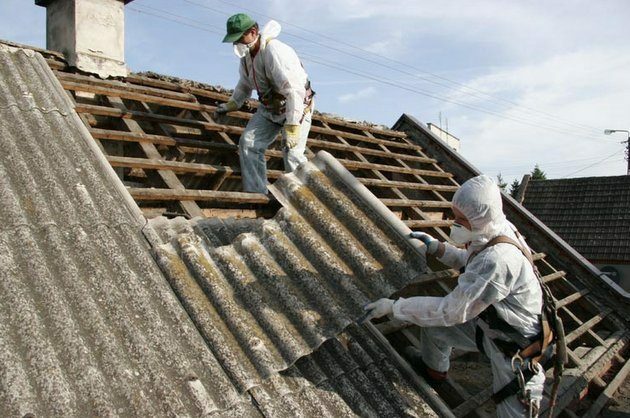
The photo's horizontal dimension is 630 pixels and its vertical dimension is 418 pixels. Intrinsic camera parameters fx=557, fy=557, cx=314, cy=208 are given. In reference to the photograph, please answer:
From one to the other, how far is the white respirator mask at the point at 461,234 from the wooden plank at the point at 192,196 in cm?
150

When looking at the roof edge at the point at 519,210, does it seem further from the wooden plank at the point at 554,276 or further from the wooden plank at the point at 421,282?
the wooden plank at the point at 421,282

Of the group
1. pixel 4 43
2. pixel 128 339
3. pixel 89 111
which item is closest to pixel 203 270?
pixel 128 339

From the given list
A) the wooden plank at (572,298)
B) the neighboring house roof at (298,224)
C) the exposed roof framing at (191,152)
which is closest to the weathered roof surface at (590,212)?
the neighboring house roof at (298,224)

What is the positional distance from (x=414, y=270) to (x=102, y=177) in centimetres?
161

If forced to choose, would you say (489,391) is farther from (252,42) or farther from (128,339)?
(252,42)

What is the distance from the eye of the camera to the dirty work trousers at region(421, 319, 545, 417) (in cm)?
239

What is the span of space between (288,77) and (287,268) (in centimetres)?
183

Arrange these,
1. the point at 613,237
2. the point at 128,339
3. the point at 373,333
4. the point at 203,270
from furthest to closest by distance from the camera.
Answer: the point at 613,237 → the point at 373,333 → the point at 203,270 → the point at 128,339

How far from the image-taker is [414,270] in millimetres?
2451

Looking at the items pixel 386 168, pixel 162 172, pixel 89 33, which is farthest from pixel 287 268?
pixel 89 33

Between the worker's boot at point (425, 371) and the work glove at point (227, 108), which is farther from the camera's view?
the work glove at point (227, 108)

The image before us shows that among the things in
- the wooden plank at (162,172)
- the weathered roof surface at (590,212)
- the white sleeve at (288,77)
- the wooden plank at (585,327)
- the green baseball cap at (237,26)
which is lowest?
the weathered roof surface at (590,212)

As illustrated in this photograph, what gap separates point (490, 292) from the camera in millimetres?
2268

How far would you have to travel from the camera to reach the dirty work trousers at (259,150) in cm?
389
